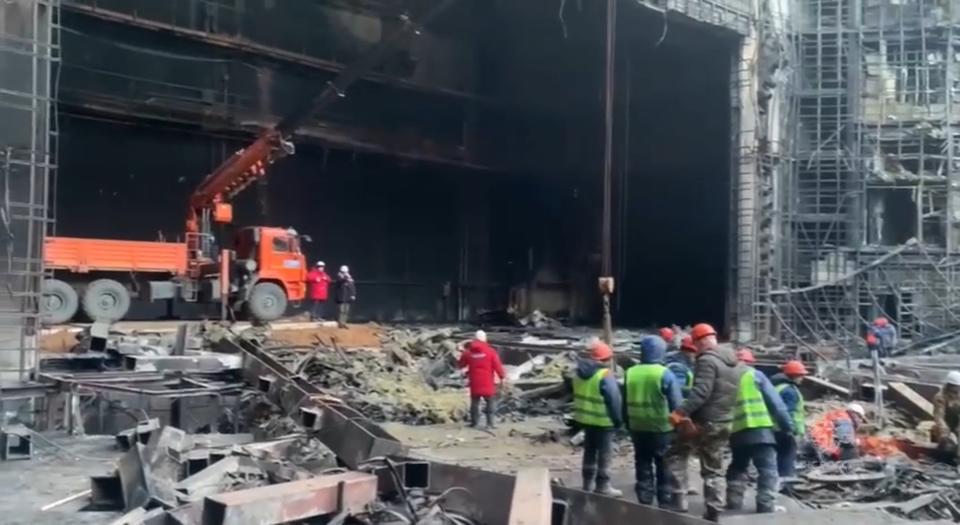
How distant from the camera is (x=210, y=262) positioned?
79.0 ft

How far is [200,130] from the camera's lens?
91.7 ft

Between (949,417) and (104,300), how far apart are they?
16.5 m

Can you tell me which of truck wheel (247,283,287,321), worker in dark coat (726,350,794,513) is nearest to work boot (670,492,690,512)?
worker in dark coat (726,350,794,513)

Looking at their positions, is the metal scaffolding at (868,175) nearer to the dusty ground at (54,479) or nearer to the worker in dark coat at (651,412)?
the worker in dark coat at (651,412)

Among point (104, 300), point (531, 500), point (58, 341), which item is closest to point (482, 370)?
point (531, 500)

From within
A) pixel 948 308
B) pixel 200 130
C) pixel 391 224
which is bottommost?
pixel 948 308

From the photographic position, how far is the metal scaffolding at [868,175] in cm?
2881

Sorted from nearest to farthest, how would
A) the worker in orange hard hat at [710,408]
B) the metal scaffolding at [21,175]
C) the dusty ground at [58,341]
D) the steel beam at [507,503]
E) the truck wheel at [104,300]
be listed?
the steel beam at [507,503] < the worker in orange hard hat at [710,408] < the metal scaffolding at [21,175] < the dusty ground at [58,341] < the truck wheel at [104,300]

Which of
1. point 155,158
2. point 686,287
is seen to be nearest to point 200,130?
point 155,158

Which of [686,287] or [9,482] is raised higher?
[686,287]

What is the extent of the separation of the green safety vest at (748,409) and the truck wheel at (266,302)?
663 inches

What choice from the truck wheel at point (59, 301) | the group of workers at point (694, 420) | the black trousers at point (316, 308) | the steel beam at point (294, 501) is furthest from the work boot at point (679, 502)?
the black trousers at point (316, 308)

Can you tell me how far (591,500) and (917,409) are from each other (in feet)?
28.7

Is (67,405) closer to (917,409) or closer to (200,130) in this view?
(917,409)
